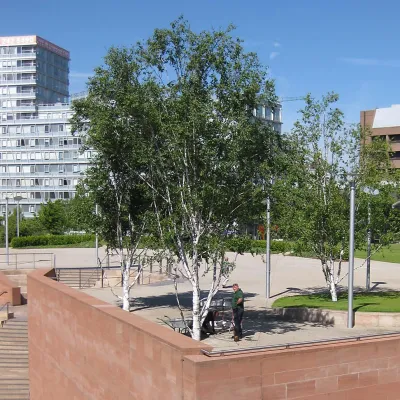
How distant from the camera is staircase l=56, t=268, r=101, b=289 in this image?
3045 cm

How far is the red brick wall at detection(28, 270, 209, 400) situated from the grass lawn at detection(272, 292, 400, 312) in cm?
706

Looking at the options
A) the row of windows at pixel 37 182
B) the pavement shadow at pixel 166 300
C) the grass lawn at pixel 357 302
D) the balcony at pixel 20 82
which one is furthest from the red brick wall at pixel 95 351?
the balcony at pixel 20 82

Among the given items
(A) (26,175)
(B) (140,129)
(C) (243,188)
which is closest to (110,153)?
(B) (140,129)

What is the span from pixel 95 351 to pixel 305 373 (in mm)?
5006

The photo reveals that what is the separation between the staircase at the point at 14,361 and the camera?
2152 centimetres

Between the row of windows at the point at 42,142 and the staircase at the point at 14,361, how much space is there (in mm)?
55479

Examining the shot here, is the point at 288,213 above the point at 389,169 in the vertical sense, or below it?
below

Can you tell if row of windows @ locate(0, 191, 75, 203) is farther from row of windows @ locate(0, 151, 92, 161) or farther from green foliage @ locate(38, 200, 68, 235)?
green foliage @ locate(38, 200, 68, 235)

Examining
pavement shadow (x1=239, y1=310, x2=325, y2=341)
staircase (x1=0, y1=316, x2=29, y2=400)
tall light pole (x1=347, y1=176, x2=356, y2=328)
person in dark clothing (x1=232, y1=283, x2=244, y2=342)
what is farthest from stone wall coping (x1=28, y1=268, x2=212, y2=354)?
staircase (x1=0, y1=316, x2=29, y2=400)

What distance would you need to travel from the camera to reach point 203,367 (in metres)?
9.05

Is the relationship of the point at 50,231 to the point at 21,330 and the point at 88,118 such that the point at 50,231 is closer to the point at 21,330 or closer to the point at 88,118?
the point at 21,330

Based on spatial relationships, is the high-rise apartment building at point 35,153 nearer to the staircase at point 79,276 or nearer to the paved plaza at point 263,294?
the paved plaza at point 263,294

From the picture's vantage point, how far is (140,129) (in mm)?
15492

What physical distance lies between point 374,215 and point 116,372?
10.4m
